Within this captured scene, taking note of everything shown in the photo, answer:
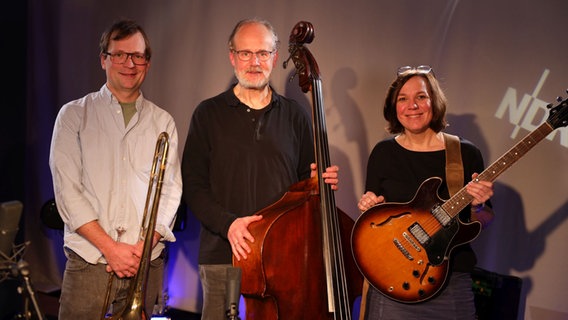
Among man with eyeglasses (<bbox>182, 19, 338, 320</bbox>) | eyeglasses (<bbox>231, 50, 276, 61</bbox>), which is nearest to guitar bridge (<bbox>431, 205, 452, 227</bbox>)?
man with eyeglasses (<bbox>182, 19, 338, 320</bbox>)

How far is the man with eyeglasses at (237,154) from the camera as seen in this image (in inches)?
110

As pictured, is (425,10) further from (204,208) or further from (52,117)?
(52,117)

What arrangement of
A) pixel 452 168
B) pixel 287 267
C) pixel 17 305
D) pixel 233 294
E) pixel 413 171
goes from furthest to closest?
pixel 17 305, pixel 413 171, pixel 452 168, pixel 287 267, pixel 233 294

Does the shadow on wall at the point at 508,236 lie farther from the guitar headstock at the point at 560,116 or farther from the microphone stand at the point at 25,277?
the microphone stand at the point at 25,277

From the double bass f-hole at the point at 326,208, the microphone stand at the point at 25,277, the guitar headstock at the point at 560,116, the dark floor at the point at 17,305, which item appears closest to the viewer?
the microphone stand at the point at 25,277

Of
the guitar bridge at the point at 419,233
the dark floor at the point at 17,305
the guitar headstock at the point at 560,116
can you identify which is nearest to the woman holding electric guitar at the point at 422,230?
the guitar bridge at the point at 419,233

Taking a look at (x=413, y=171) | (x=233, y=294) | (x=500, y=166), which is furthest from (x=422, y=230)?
(x=233, y=294)

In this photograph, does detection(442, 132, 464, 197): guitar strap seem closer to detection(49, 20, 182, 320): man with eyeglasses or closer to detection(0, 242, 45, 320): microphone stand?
detection(49, 20, 182, 320): man with eyeglasses

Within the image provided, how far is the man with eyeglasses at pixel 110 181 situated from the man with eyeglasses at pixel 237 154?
153 millimetres

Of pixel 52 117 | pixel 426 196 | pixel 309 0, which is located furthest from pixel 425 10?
pixel 52 117

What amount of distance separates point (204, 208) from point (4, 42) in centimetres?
275

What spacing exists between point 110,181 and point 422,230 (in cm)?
152

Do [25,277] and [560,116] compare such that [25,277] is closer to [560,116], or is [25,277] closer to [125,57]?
[125,57]

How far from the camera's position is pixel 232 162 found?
281 centimetres
